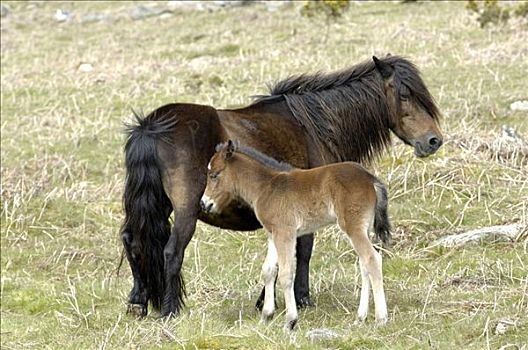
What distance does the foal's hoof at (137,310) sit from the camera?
838 centimetres

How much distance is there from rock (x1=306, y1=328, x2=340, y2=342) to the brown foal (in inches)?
14.1

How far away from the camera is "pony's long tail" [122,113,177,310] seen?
7.79 meters

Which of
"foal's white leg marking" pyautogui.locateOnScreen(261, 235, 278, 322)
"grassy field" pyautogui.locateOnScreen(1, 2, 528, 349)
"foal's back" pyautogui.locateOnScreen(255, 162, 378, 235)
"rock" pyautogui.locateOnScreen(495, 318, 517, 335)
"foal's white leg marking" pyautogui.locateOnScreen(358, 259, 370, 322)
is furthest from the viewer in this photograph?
"foal's white leg marking" pyautogui.locateOnScreen(261, 235, 278, 322)

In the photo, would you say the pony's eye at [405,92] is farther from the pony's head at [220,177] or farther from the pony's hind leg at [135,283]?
the pony's hind leg at [135,283]

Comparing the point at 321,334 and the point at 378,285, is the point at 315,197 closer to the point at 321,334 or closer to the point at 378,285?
the point at 378,285

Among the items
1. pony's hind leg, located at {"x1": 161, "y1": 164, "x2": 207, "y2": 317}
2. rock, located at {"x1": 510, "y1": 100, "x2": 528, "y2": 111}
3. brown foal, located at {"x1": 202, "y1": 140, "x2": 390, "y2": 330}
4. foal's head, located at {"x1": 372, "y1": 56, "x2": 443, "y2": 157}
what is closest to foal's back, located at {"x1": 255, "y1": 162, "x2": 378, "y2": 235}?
brown foal, located at {"x1": 202, "y1": 140, "x2": 390, "y2": 330}

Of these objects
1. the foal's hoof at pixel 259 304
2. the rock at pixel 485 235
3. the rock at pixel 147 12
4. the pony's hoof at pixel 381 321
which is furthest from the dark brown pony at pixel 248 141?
the rock at pixel 147 12

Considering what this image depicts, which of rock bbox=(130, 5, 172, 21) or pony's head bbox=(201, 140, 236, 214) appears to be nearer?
pony's head bbox=(201, 140, 236, 214)

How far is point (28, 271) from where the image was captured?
11391 millimetres

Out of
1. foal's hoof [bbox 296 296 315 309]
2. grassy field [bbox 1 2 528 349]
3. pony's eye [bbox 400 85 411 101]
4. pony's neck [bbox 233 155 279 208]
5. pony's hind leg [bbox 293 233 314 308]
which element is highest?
pony's eye [bbox 400 85 411 101]

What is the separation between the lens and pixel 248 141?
818 cm

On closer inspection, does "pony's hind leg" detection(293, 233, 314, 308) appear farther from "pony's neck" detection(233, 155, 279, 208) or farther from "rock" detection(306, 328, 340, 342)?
"rock" detection(306, 328, 340, 342)

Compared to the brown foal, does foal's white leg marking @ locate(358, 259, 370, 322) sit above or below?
below

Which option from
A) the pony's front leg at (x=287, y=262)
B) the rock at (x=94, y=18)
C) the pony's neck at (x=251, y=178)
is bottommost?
the rock at (x=94, y=18)
